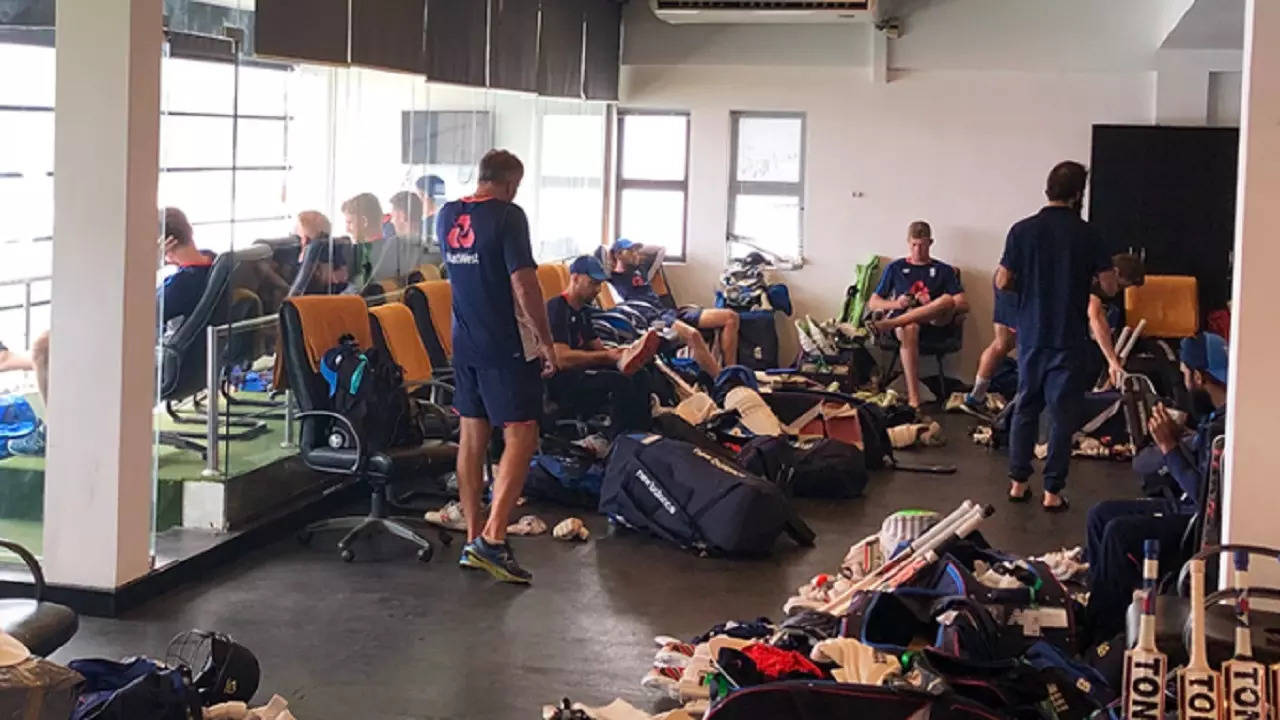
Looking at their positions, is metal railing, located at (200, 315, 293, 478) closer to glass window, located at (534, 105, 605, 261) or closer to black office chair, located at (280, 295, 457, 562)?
black office chair, located at (280, 295, 457, 562)

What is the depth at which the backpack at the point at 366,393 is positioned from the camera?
19.8ft

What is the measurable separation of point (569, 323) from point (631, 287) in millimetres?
3070

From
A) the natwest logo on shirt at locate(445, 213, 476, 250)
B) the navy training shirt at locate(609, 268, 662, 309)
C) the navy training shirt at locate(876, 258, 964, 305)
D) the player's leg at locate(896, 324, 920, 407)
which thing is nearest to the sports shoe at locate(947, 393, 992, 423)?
the player's leg at locate(896, 324, 920, 407)

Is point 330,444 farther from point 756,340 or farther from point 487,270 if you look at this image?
point 756,340

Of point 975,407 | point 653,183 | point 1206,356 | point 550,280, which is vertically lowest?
point 975,407

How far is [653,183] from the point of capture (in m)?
11.5

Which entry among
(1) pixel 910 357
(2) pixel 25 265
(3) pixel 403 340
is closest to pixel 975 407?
(1) pixel 910 357

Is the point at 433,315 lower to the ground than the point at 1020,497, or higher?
higher

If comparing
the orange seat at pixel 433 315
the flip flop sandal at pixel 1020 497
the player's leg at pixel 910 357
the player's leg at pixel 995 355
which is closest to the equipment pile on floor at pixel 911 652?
the flip flop sandal at pixel 1020 497

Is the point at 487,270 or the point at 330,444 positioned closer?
the point at 487,270

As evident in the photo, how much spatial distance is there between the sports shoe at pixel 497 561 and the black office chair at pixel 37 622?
6.50 ft

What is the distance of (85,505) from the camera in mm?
5125

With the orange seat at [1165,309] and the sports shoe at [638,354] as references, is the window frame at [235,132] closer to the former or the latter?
the sports shoe at [638,354]

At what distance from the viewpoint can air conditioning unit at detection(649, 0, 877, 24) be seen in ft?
33.3
